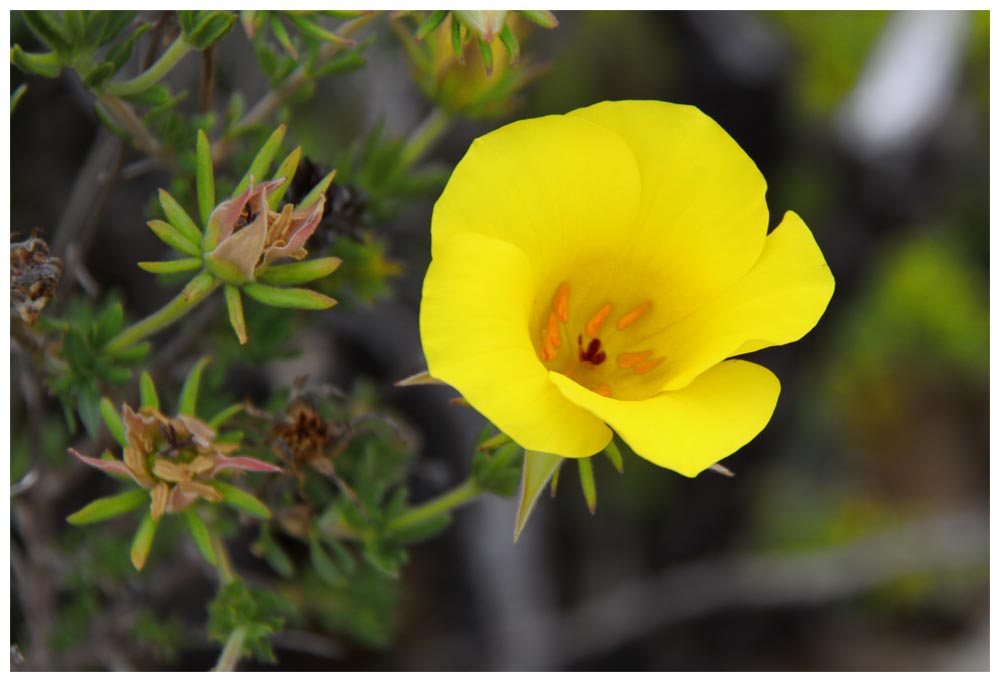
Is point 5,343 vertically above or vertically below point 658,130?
below

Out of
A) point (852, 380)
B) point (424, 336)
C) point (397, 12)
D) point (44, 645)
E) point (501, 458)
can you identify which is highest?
point (397, 12)

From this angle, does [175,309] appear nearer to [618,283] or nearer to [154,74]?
[154,74]

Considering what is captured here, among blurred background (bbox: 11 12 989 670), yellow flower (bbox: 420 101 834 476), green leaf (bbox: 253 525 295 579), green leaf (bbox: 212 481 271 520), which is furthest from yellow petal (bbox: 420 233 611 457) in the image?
blurred background (bbox: 11 12 989 670)

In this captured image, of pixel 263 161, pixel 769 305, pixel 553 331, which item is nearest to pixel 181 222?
pixel 263 161

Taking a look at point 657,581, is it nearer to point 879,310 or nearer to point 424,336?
point 879,310

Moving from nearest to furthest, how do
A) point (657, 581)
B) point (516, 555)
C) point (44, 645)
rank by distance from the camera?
point (44, 645), point (516, 555), point (657, 581)

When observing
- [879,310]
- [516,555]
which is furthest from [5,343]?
[879,310]

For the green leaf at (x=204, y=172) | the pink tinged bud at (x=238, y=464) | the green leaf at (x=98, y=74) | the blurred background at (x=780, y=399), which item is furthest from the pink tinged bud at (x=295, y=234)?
the blurred background at (x=780, y=399)
